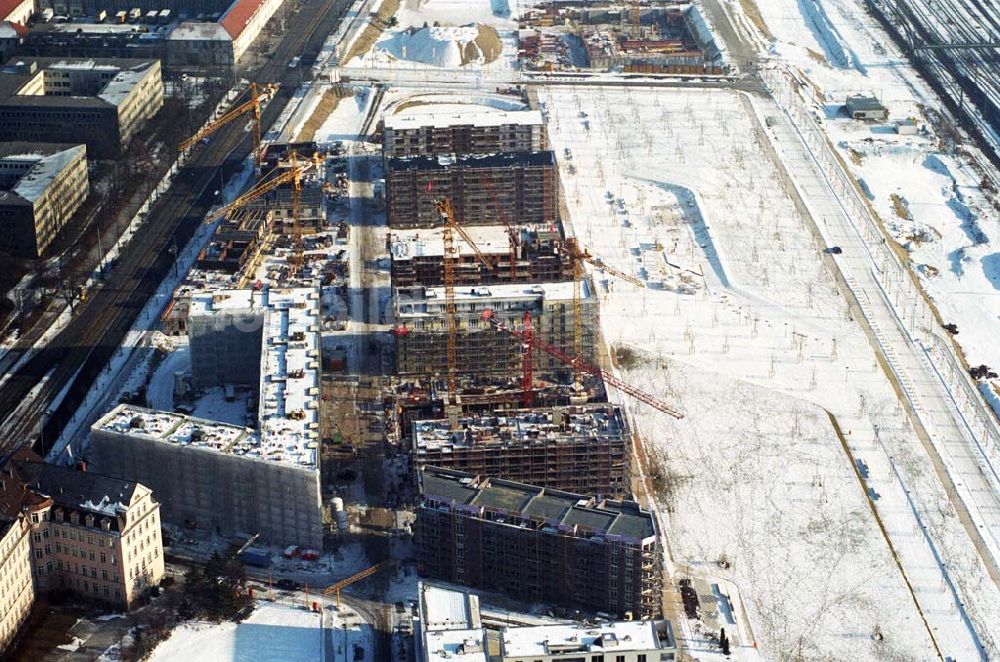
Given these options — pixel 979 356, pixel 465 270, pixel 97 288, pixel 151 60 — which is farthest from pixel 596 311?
pixel 151 60

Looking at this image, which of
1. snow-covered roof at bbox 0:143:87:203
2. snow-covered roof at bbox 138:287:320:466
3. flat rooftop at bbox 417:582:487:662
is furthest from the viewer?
snow-covered roof at bbox 0:143:87:203

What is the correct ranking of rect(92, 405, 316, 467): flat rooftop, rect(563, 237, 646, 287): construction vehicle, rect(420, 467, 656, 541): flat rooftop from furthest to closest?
1. rect(563, 237, 646, 287): construction vehicle
2. rect(92, 405, 316, 467): flat rooftop
3. rect(420, 467, 656, 541): flat rooftop

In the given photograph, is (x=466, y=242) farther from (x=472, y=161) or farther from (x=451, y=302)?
(x=472, y=161)

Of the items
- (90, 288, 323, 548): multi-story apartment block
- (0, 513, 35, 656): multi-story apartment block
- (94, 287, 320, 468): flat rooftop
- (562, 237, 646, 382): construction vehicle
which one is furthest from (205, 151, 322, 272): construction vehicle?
(0, 513, 35, 656): multi-story apartment block

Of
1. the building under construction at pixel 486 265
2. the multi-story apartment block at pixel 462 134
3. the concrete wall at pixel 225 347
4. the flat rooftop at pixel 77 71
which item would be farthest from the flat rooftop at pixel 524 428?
the flat rooftop at pixel 77 71

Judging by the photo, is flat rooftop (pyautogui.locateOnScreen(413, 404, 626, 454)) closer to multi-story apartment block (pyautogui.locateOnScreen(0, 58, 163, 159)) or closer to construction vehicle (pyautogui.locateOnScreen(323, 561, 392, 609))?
construction vehicle (pyautogui.locateOnScreen(323, 561, 392, 609))

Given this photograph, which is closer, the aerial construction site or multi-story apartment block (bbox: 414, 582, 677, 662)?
multi-story apartment block (bbox: 414, 582, 677, 662)

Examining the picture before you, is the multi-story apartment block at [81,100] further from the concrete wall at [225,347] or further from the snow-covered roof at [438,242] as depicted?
the concrete wall at [225,347]

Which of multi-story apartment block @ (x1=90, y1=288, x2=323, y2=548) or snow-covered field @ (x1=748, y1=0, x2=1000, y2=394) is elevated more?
snow-covered field @ (x1=748, y1=0, x2=1000, y2=394)
